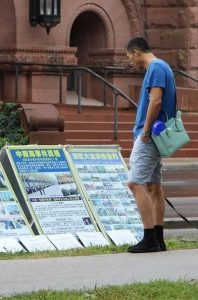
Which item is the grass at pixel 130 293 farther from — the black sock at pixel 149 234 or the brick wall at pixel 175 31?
the brick wall at pixel 175 31

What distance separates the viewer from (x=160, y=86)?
31.6ft

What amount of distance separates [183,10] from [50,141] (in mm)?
7048

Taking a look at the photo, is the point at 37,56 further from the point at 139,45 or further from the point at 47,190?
the point at 139,45

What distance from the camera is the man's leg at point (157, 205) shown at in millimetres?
9984

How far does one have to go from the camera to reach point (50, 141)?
78.7 feet

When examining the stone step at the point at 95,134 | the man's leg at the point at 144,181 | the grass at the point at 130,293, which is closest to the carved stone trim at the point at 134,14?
the stone step at the point at 95,134

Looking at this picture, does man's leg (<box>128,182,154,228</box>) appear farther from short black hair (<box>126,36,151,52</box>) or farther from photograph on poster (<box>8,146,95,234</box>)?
short black hair (<box>126,36,151,52</box>)

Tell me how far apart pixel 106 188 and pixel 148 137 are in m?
1.29

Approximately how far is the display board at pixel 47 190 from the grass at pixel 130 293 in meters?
2.51

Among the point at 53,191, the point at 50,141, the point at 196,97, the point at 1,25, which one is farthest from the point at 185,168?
the point at 53,191

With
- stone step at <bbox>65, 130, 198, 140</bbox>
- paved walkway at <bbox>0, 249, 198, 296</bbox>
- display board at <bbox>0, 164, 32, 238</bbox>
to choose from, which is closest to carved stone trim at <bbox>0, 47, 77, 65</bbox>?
stone step at <bbox>65, 130, 198, 140</bbox>

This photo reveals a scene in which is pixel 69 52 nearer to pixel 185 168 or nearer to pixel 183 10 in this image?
pixel 183 10

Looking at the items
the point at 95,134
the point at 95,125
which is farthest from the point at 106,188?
the point at 95,125

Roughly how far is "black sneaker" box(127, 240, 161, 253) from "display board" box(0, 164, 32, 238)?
41.1 inches
